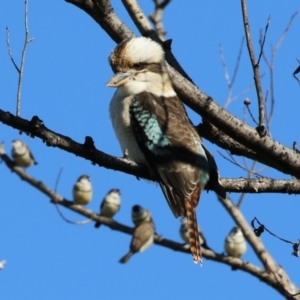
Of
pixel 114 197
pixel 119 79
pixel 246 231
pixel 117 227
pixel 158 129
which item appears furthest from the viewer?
pixel 114 197

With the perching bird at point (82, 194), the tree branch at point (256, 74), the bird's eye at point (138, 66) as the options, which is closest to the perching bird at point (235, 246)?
the perching bird at point (82, 194)

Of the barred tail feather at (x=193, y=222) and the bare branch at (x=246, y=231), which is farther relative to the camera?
the bare branch at (x=246, y=231)

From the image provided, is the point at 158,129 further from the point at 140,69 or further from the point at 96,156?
the point at 96,156

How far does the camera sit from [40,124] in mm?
3998

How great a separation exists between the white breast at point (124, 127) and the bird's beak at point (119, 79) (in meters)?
0.08

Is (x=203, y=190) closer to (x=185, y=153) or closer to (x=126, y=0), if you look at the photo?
(x=185, y=153)

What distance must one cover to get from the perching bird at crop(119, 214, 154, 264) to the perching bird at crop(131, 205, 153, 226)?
0.24 meters

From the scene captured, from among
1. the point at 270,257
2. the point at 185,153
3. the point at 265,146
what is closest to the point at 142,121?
the point at 185,153

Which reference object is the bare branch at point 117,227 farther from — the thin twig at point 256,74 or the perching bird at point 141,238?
the thin twig at point 256,74

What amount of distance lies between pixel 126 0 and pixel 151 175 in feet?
3.29

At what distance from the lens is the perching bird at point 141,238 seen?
973 centimetres

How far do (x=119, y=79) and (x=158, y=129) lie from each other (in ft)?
1.61

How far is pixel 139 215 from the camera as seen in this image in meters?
10.5

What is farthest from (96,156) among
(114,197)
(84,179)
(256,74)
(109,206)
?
(84,179)
